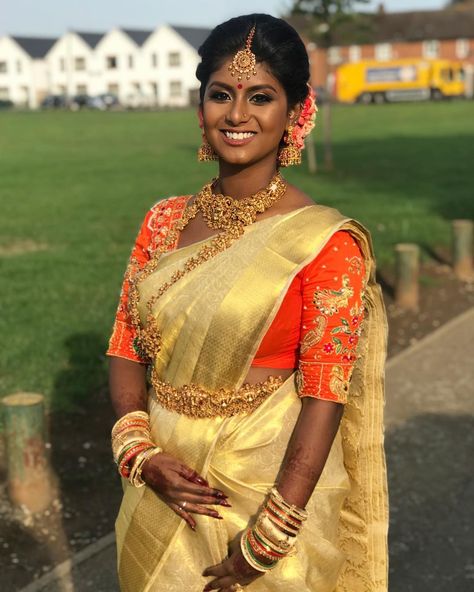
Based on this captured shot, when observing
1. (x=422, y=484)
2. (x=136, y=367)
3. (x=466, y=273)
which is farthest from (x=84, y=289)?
(x=136, y=367)

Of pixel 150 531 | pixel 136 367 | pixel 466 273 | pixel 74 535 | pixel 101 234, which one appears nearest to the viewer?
pixel 150 531

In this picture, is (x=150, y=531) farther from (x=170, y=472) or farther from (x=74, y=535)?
(x=74, y=535)

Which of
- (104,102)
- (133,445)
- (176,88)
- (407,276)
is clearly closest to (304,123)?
(133,445)

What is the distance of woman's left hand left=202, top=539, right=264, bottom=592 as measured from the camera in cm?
240

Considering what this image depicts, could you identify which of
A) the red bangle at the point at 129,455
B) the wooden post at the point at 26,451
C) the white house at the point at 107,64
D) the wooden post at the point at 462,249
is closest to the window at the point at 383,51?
the white house at the point at 107,64

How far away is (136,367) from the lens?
280cm

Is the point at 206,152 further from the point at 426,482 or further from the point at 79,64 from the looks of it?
the point at 79,64

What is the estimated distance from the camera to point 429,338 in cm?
896

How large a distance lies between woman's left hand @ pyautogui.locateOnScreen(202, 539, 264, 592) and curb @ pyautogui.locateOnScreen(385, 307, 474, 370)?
18.8 ft

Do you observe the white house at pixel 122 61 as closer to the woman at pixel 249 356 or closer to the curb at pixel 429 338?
the curb at pixel 429 338

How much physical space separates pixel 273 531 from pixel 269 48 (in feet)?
4.22

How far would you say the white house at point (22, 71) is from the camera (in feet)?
324

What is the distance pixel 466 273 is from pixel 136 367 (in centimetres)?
934

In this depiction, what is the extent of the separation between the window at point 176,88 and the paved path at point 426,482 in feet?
287
